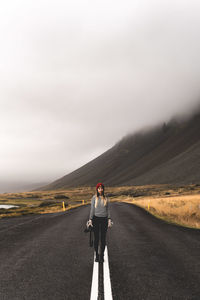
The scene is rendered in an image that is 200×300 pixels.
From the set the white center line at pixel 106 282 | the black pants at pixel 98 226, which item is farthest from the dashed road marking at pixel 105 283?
the black pants at pixel 98 226

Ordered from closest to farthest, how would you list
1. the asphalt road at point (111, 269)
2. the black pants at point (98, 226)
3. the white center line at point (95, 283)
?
the white center line at point (95, 283)
the asphalt road at point (111, 269)
the black pants at point (98, 226)

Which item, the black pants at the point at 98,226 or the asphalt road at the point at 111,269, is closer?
the asphalt road at the point at 111,269

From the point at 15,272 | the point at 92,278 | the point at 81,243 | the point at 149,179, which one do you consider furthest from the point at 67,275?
the point at 149,179

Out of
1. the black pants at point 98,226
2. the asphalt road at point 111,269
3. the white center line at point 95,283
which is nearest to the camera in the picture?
the white center line at point 95,283

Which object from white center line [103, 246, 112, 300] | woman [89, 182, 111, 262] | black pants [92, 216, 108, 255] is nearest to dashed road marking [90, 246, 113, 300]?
white center line [103, 246, 112, 300]

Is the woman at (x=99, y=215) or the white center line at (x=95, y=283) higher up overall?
the woman at (x=99, y=215)

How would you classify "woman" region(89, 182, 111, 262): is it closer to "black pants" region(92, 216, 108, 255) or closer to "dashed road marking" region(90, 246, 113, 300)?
"black pants" region(92, 216, 108, 255)

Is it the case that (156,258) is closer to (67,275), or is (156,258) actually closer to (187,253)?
(187,253)

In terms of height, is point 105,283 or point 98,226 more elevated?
point 98,226

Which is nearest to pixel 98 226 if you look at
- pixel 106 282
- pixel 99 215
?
pixel 99 215

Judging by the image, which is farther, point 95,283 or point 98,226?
point 98,226

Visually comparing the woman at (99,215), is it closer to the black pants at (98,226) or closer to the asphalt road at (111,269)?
the black pants at (98,226)

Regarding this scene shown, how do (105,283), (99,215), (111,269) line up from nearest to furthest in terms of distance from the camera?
1. (105,283)
2. (111,269)
3. (99,215)

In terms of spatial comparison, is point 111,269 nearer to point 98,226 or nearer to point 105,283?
point 105,283
